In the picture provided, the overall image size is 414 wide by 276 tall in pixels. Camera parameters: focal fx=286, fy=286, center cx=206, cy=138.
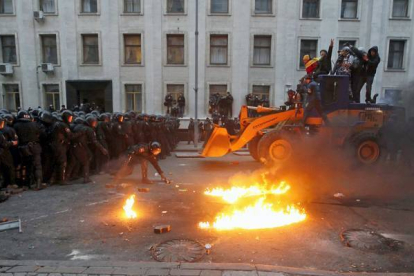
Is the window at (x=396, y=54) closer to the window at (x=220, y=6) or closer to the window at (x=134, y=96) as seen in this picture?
the window at (x=220, y=6)

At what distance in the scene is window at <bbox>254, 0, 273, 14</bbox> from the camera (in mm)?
21016

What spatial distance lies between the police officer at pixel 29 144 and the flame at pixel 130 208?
2.62 meters

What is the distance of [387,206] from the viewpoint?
6.16m

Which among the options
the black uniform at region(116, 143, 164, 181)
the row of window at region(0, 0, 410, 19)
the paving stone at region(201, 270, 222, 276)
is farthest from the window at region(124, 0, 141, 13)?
the paving stone at region(201, 270, 222, 276)

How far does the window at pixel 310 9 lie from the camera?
69.2ft

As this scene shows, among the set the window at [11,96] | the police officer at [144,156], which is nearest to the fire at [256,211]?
the police officer at [144,156]

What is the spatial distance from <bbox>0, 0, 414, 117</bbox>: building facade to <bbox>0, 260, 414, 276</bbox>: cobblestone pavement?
1817cm

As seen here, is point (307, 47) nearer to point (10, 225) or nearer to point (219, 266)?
point (219, 266)

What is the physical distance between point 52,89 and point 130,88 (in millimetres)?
5922

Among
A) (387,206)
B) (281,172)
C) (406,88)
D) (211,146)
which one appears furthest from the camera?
(406,88)

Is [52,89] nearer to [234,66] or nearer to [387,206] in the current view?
[234,66]

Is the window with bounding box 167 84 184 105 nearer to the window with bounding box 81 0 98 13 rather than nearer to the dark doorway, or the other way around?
the dark doorway

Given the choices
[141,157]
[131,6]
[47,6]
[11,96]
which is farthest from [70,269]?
[47,6]

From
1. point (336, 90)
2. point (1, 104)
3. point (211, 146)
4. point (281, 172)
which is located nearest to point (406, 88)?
point (336, 90)
